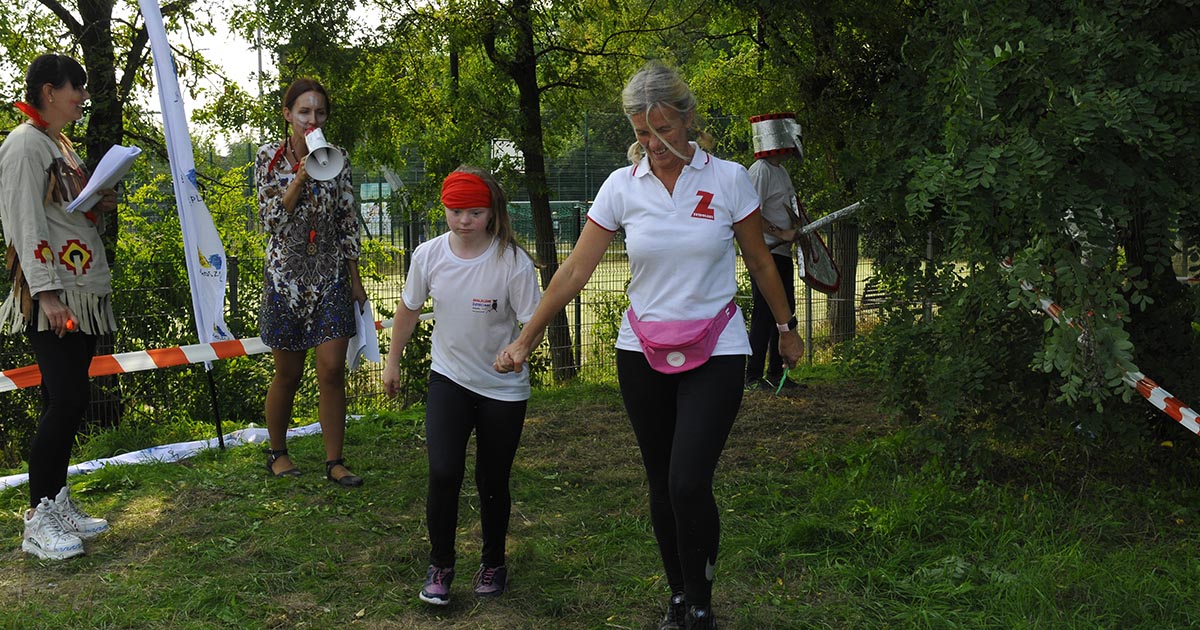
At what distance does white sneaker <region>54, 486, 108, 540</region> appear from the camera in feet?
15.3

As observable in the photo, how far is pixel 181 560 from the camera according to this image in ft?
14.8

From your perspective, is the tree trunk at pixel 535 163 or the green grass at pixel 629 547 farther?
the tree trunk at pixel 535 163

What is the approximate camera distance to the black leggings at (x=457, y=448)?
3.90 meters

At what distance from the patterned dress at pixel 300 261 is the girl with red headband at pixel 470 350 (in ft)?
4.62

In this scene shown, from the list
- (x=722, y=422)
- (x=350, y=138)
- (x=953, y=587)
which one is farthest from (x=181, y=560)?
(x=350, y=138)

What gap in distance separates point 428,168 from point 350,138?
4.32 feet

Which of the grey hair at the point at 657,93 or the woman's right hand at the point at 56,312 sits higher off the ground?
the grey hair at the point at 657,93

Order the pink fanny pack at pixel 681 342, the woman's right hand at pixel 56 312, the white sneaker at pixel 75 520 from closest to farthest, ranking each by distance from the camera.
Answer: the pink fanny pack at pixel 681 342 → the woman's right hand at pixel 56 312 → the white sneaker at pixel 75 520

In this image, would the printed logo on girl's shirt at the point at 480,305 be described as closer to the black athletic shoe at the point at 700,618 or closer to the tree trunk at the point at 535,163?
the black athletic shoe at the point at 700,618

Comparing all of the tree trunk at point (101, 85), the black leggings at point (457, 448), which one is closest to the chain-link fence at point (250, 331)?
the tree trunk at point (101, 85)

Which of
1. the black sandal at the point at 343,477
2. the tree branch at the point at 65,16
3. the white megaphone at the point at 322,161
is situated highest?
the tree branch at the point at 65,16

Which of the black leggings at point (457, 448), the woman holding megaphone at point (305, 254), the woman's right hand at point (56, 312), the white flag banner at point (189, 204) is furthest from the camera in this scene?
A: the white flag banner at point (189, 204)

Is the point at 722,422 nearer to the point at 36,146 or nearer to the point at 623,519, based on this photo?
the point at 623,519

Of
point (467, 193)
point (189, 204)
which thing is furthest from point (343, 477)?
point (467, 193)
